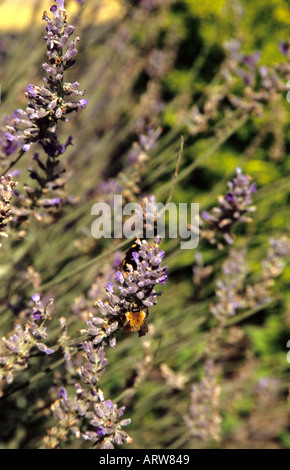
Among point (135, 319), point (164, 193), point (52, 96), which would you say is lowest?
point (135, 319)

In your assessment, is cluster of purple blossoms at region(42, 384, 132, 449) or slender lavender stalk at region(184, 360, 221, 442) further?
slender lavender stalk at region(184, 360, 221, 442)

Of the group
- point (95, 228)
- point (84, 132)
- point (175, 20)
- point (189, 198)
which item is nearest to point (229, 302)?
point (95, 228)

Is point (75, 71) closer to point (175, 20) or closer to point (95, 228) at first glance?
point (175, 20)

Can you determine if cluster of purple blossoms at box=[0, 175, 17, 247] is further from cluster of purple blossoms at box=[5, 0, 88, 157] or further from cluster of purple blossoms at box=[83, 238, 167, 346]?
cluster of purple blossoms at box=[83, 238, 167, 346]

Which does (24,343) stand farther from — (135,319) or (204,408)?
(204,408)

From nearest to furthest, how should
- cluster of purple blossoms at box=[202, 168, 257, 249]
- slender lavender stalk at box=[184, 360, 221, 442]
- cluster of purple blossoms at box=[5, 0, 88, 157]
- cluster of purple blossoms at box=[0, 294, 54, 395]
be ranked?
cluster of purple blossoms at box=[5, 0, 88, 157] < cluster of purple blossoms at box=[0, 294, 54, 395] < cluster of purple blossoms at box=[202, 168, 257, 249] < slender lavender stalk at box=[184, 360, 221, 442]

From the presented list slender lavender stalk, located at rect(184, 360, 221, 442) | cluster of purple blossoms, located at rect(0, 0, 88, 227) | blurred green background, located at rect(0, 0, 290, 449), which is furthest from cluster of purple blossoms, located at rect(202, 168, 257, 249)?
slender lavender stalk, located at rect(184, 360, 221, 442)

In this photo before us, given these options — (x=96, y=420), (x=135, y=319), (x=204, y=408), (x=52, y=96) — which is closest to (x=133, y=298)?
(x=135, y=319)
